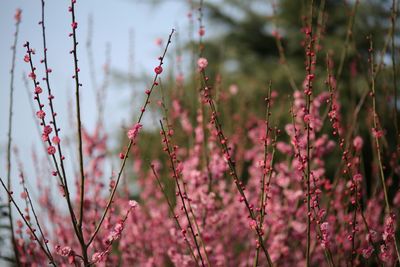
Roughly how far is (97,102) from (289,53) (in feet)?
19.5

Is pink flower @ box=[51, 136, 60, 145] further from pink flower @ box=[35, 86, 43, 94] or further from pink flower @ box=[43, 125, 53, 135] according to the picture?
pink flower @ box=[35, 86, 43, 94]

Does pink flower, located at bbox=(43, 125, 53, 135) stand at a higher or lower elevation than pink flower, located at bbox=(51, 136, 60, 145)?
higher

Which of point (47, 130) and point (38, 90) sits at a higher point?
point (38, 90)

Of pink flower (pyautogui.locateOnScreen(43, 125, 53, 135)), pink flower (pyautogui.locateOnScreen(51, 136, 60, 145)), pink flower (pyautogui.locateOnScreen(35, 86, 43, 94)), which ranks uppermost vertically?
pink flower (pyautogui.locateOnScreen(35, 86, 43, 94))

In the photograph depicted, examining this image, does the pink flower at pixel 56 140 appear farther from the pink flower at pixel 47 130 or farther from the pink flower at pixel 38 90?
the pink flower at pixel 38 90

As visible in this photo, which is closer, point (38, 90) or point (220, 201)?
point (38, 90)

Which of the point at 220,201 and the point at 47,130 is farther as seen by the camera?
the point at 220,201

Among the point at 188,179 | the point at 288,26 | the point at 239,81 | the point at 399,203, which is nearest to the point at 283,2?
the point at 288,26

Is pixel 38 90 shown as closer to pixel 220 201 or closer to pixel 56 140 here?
pixel 56 140

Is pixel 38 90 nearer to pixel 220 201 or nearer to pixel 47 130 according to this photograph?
pixel 47 130

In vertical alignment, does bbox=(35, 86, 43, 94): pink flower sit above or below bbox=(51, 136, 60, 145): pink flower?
above

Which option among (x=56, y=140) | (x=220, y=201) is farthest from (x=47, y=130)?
(x=220, y=201)

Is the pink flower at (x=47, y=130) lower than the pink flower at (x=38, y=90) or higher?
lower

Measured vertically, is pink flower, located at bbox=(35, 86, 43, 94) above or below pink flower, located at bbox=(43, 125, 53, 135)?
above
